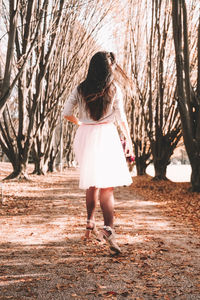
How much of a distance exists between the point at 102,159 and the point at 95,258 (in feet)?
3.13

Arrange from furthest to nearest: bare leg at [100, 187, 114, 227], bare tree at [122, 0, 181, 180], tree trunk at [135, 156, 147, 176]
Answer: tree trunk at [135, 156, 147, 176], bare tree at [122, 0, 181, 180], bare leg at [100, 187, 114, 227]

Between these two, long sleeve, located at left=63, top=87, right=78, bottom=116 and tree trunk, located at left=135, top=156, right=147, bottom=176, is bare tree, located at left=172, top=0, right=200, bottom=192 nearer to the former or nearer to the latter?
long sleeve, located at left=63, top=87, right=78, bottom=116

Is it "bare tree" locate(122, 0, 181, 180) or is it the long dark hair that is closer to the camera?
the long dark hair

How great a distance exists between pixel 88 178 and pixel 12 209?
10.7ft

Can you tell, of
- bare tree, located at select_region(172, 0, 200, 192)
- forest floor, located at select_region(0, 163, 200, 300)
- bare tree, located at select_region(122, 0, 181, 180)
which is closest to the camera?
forest floor, located at select_region(0, 163, 200, 300)

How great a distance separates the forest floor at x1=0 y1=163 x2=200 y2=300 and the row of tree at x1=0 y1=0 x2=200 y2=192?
4175 millimetres

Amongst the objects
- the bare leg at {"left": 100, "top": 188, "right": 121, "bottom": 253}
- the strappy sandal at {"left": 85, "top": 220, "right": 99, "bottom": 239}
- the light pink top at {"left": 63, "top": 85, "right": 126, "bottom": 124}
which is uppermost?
the light pink top at {"left": 63, "top": 85, "right": 126, "bottom": 124}

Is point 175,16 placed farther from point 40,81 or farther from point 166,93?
point 166,93

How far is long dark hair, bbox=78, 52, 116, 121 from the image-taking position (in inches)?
135

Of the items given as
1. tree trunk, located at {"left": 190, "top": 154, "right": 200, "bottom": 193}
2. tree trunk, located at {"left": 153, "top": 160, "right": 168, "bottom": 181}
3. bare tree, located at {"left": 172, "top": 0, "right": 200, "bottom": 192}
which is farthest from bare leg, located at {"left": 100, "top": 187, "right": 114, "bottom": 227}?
tree trunk, located at {"left": 153, "top": 160, "right": 168, "bottom": 181}

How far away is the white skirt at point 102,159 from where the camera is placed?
343cm

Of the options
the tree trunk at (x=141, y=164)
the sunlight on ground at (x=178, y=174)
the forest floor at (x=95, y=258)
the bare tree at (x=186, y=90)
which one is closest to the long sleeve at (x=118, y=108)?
the forest floor at (x=95, y=258)

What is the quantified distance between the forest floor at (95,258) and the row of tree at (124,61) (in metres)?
4.17

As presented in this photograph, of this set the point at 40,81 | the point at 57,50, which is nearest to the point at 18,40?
the point at 40,81
